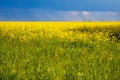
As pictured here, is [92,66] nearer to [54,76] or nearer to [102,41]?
[54,76]

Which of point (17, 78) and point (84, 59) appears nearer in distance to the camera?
point (17, 78)

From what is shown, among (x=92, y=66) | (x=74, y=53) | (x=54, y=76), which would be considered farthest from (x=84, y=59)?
(x=54, y=76)

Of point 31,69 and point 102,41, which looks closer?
point 31,69

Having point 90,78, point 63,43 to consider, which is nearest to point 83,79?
point 90,78

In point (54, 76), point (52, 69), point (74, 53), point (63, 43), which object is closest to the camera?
point (54, 76)

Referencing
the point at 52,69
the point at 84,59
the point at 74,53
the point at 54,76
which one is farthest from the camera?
the point at 74,53

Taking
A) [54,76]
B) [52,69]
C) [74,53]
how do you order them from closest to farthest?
1. [54,76]
2. [52,69]
3. [74,53]

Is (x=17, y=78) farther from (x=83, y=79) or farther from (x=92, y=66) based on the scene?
(x=92, y=66)

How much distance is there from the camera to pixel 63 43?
41.5 ft

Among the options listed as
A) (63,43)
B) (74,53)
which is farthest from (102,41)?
(74,53)

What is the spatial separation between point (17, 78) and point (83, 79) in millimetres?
1365

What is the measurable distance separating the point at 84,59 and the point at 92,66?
1.90 feet

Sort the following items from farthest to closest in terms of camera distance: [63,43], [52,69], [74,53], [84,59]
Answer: [63,43]
[74,53]
[84,59]
[52,69]

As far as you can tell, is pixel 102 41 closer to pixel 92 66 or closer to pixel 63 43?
pixel 63 43
